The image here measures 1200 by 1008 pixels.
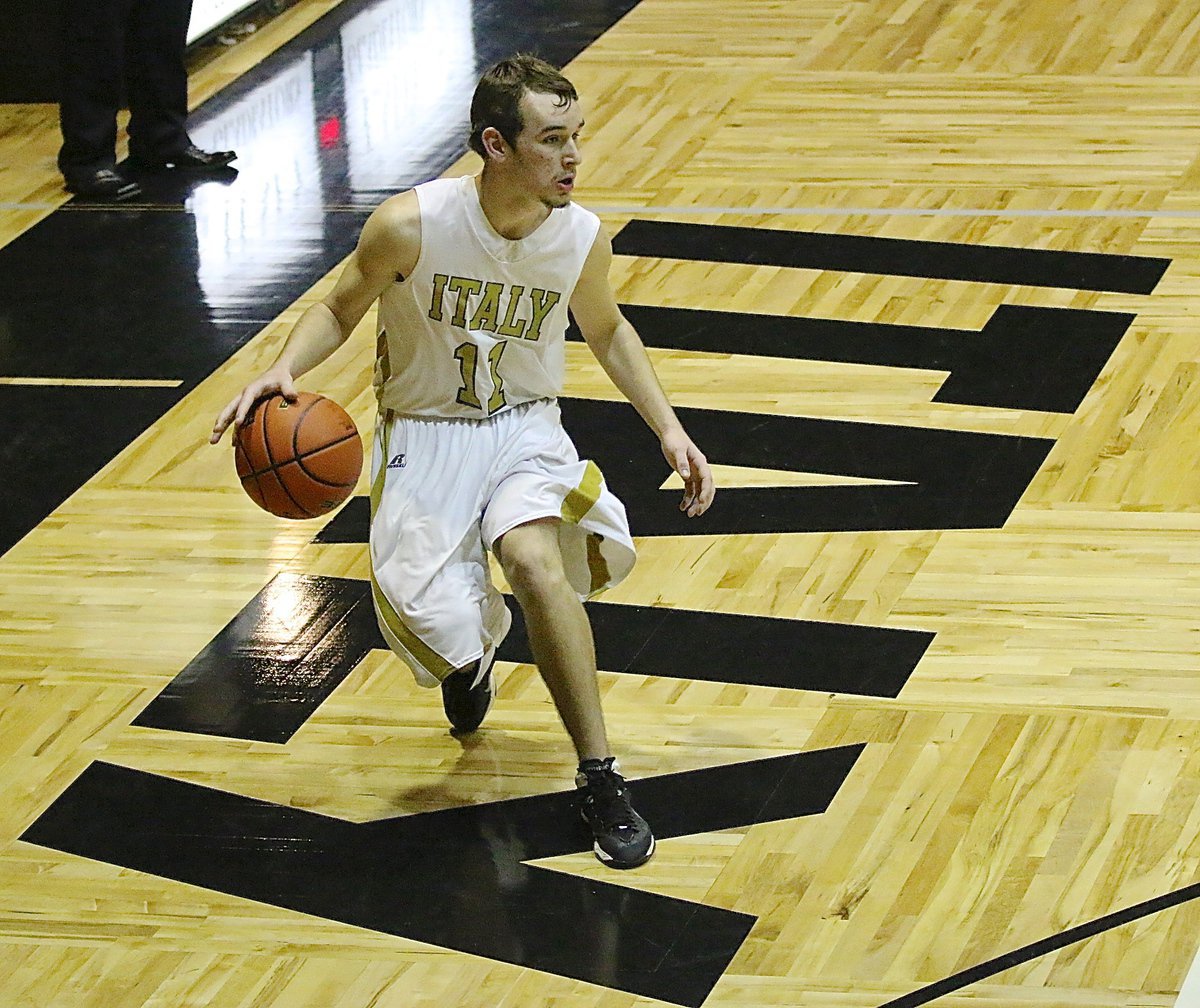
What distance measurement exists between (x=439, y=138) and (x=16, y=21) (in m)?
1.72

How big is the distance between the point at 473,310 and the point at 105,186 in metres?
3.53

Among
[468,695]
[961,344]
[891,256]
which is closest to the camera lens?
[468,695]

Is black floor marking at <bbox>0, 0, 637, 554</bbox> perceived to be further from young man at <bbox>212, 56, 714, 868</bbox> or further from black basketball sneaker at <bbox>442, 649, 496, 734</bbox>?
young man at <bbox>212, 56, 714, 868</bbox>

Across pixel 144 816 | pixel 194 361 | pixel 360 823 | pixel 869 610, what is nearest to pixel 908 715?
pixel 869 610

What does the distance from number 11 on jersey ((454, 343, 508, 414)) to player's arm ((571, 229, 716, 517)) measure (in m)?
0.16

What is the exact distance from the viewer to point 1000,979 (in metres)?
3.12

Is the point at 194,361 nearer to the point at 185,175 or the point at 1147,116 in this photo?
the point at 185,175

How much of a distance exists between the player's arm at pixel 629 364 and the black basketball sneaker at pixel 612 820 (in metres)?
0.46

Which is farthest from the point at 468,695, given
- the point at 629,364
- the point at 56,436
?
the point at 56,436

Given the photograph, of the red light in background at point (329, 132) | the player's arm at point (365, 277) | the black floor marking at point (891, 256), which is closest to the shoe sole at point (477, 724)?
the player's arm at point (365, 277)

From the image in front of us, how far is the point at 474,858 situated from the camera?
3.51 m

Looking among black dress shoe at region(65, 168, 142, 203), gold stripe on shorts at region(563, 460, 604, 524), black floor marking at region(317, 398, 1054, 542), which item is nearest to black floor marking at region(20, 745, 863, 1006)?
gold stripe on shorts at region(563, 460, 604, 524)

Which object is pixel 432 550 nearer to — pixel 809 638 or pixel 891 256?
pixel 809 638

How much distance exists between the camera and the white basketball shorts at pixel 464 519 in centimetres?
350
